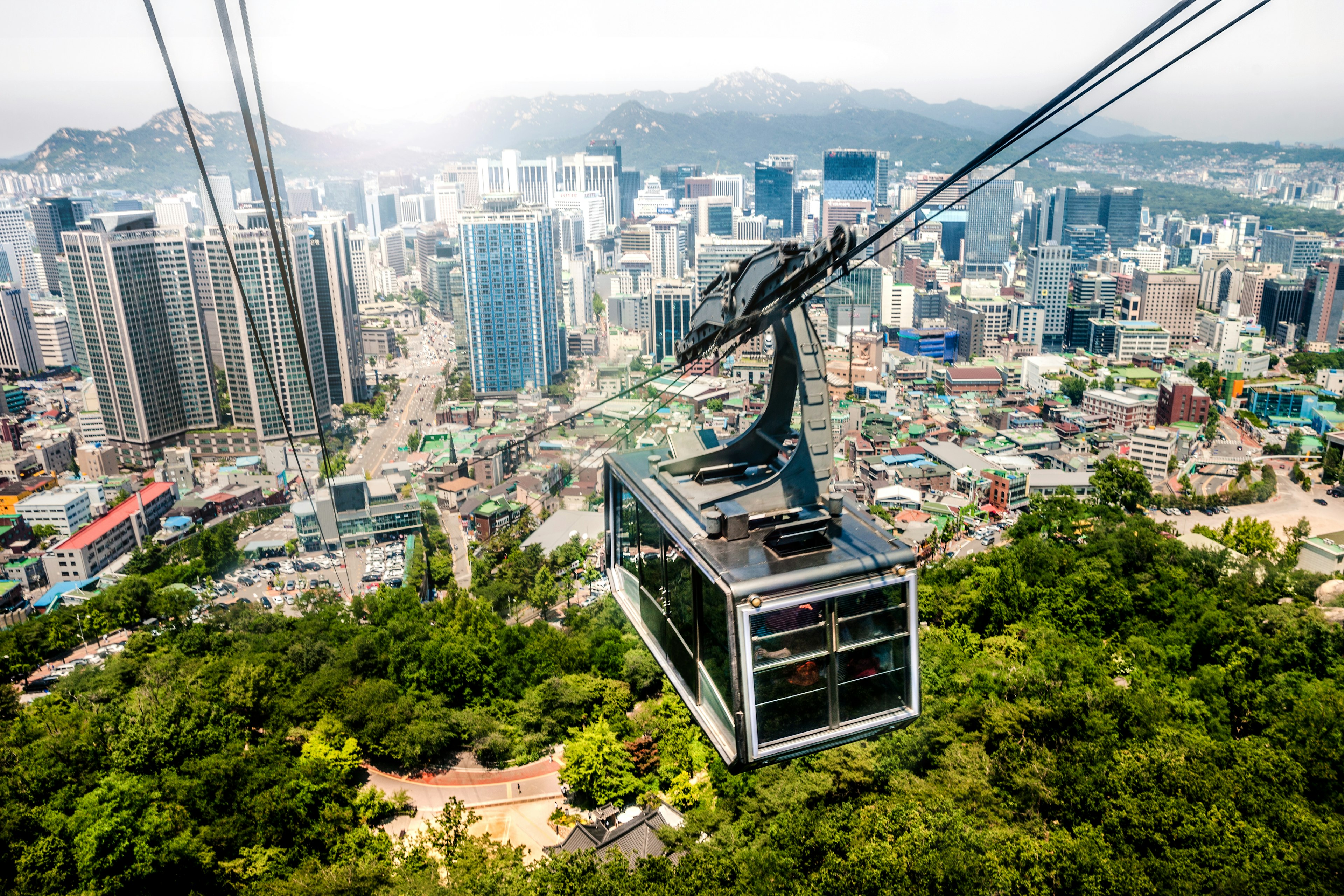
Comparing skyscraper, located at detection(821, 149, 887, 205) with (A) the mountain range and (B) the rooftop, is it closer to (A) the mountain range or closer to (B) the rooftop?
(A) the mountain range

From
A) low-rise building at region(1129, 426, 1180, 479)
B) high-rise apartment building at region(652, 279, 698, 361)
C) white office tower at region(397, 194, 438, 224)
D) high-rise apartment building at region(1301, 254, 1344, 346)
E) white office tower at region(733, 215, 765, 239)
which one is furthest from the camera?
white office tower at region(397, 194, 438, 224)

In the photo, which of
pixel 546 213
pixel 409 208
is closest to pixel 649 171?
pixel 409 208

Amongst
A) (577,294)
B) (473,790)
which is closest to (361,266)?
(577,294)

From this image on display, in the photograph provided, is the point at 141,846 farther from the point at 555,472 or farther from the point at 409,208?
the point at 409,208

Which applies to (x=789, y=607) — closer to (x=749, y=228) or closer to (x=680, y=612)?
(x=680, y=612)

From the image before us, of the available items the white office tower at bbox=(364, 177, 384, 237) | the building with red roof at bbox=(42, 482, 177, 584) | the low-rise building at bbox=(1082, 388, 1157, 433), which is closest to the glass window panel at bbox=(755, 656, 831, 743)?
the building with red roof at bbox=(42, 482, 177, 584)

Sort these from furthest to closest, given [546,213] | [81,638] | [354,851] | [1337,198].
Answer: [1337,198]
[546,213]
[81,638]
[354,851]

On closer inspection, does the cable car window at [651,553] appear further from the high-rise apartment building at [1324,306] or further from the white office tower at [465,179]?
the white office tower at [465,179]
